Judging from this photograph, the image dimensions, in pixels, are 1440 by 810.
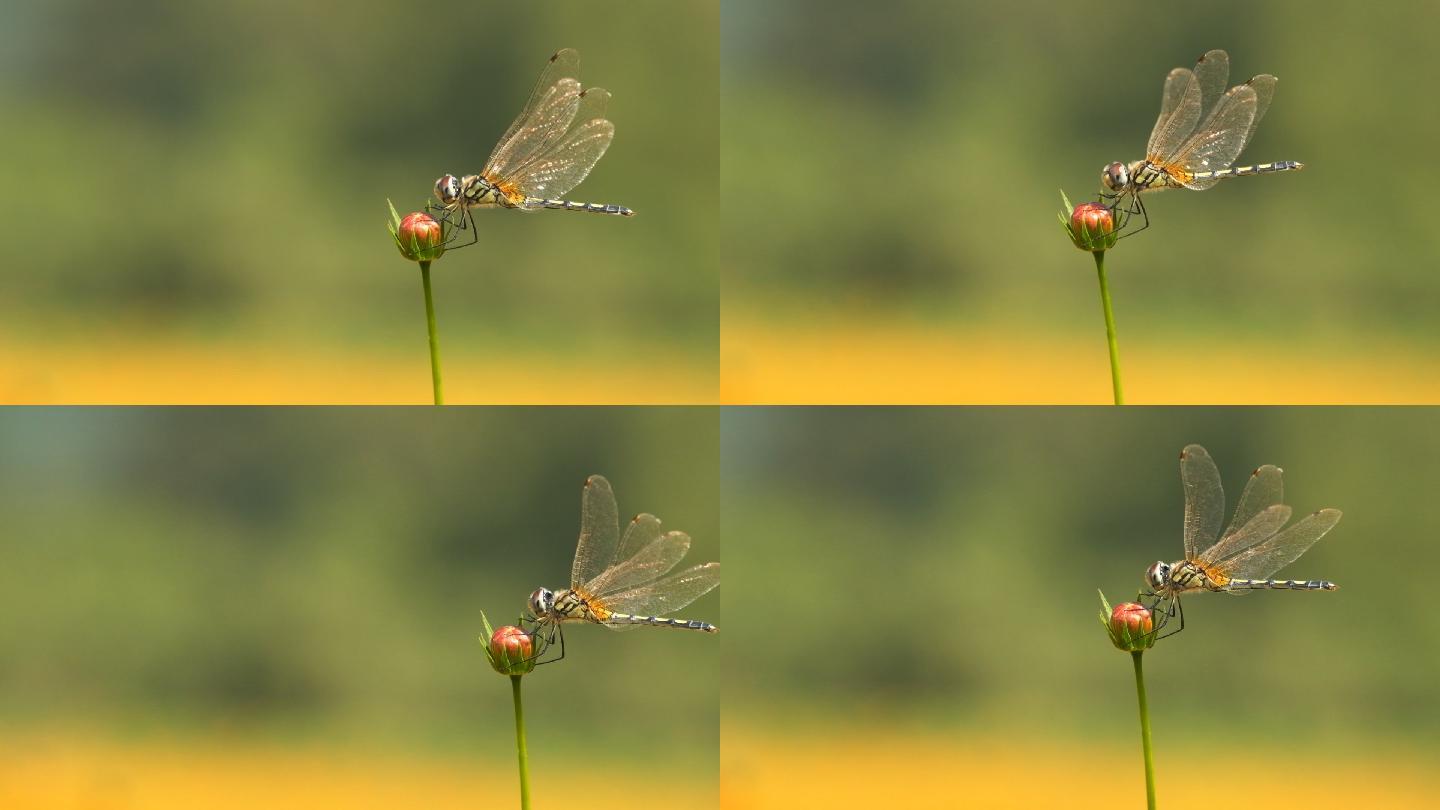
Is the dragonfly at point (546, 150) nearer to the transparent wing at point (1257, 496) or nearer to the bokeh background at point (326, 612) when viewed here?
the bokeh background at point (326, 612)

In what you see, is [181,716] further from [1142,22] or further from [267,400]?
[1142,22]

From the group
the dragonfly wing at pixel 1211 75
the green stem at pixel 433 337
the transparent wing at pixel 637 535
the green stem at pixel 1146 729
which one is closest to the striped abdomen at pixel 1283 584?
the green stem at pixel 1146 729

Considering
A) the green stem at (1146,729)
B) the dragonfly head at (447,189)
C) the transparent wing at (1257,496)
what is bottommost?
the green stem at (1146,729)

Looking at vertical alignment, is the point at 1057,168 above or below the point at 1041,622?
above

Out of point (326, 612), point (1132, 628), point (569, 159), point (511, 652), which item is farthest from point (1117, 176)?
point (326, 612)

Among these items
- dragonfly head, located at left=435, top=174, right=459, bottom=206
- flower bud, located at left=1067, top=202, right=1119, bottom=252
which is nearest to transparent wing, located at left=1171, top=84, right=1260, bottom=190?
flower bud, located at left=1067, top=202, right=1119, bottom=252

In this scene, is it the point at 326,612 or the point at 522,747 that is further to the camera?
the point at 326,612

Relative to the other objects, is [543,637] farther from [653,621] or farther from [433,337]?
[433,337]
